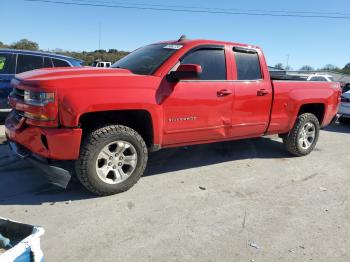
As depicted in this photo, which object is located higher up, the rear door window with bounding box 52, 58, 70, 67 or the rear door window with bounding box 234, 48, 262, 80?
the rear door window with bounding box 234, 48, 262, 80

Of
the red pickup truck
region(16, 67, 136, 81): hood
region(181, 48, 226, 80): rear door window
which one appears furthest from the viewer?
region(181, 48, 226, 80): rear door window

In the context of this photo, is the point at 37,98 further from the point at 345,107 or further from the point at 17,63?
the point at 345,107

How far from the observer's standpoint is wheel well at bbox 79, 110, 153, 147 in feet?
14.2

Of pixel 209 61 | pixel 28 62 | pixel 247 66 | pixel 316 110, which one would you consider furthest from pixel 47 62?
pixel 316 110

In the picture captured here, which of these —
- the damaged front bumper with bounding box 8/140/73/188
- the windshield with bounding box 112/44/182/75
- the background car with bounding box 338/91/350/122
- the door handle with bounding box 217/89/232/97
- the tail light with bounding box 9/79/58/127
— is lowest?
the damaged front bumper with bounding box 8/140/73/188

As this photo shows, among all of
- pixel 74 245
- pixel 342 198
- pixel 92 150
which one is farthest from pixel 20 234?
pixel 342 198

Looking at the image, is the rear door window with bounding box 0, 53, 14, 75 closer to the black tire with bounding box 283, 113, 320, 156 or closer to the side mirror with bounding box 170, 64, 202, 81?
the side mirror with bounding box 170, 64, 202, 81

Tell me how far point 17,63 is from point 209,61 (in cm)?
540

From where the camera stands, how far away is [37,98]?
3.94 meters

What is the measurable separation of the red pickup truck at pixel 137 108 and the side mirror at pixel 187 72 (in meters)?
0.01

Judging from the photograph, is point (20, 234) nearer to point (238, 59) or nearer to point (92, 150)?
point (92, 150)

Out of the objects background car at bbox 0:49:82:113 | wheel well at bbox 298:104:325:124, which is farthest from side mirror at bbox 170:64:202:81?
background car at bbox 0:49:82:113

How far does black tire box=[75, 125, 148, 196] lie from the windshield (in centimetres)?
89

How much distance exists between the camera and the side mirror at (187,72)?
4516 mm
